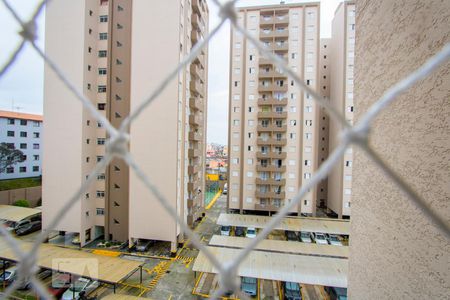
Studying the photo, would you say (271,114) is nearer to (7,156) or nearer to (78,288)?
(78,288)

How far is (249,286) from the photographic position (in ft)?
19.9

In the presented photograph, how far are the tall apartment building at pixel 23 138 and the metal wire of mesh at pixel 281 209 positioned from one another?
21.3m

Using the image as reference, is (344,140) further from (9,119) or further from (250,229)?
(9,119)

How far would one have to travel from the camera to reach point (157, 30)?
8.20 meters

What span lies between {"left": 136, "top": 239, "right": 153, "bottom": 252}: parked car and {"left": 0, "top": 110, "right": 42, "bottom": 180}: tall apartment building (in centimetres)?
1411

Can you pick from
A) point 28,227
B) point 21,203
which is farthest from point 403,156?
point 21,203

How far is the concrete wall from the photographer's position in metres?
12.1

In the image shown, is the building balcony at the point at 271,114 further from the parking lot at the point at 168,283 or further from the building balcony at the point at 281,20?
the parking lot at the point at 168,283

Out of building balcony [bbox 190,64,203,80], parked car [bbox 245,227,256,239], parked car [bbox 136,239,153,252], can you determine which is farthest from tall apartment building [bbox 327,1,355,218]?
parked car [bbox 136,239,153,252]

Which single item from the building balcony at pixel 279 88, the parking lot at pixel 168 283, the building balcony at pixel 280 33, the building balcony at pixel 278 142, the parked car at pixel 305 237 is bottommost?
the parking lot at pixel 168 283

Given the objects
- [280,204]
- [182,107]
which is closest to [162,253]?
[182,107]

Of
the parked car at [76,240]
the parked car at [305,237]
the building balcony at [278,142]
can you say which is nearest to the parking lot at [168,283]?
the parked car at [76,240]

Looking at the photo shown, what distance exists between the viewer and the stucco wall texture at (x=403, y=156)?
78 centimetres

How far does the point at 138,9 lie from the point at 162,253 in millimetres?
9572
